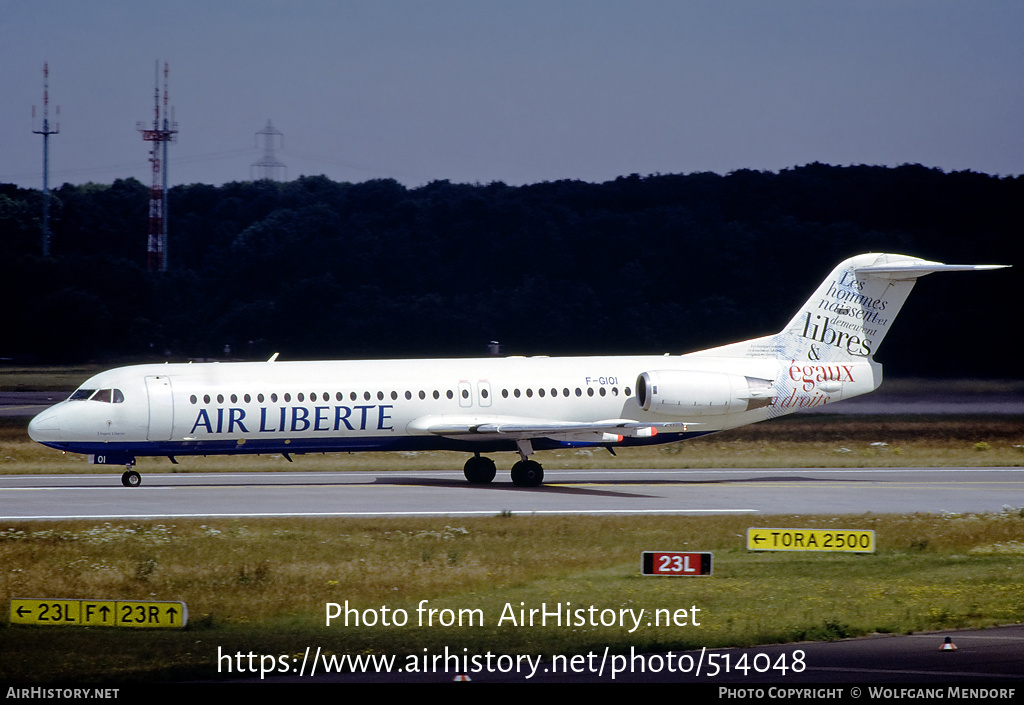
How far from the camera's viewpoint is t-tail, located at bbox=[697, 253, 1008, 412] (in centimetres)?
3525

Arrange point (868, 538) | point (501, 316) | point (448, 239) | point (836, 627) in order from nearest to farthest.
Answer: point (836, 627) < point (868, 538) < point (501, 316) < point (448, 239)

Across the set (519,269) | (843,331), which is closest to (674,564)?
(843,331)

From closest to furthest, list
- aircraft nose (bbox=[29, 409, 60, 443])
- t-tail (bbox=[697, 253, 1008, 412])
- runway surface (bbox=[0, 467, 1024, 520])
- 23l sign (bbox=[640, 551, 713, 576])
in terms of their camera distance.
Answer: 23l sign (bbox=[640, 551, 713, 576]), runway surface (bbox=[0, 467, 1024, 520]), aircraft nose (bbox=[29, 409, 60, 443]), t-tail (bbox=[697, 253, 1008, 412])

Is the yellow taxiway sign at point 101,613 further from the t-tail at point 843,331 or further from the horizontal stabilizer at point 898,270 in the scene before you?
the horizontal stabilizer at point 898,270

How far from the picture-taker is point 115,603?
15.1 meters

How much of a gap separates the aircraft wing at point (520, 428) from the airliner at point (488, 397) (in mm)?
46

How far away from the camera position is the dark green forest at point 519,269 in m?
71.1

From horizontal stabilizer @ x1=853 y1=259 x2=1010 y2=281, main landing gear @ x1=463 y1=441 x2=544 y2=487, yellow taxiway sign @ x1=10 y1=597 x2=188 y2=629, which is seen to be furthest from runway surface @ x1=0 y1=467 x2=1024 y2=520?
yellow taxiway sign @ x1=10 y1=597 x2=188 y2=629

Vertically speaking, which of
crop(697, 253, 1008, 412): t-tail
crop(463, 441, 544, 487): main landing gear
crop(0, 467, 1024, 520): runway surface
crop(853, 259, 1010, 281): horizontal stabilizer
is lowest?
crop(0, 467, 1024, 520): runway surface

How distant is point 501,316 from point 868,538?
52.1 m

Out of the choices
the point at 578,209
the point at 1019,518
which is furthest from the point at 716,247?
the point at 1019,518

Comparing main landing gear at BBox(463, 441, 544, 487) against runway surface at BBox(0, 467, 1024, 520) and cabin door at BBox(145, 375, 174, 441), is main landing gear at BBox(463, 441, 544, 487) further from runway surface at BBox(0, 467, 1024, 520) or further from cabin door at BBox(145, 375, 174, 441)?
cabin door at BBox(145, 375, 174, 441)

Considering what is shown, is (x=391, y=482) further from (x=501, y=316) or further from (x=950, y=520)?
(x=501, y=316)

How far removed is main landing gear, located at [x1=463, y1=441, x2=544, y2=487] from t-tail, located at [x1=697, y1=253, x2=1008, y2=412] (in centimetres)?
687
